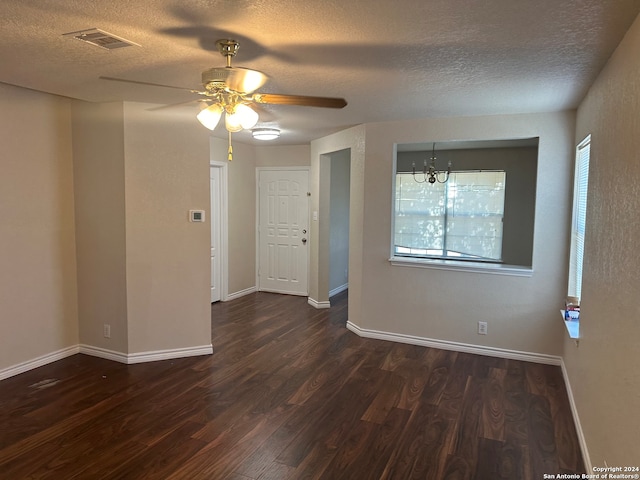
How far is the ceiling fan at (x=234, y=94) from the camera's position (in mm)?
2070

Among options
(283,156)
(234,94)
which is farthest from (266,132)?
(234,94)

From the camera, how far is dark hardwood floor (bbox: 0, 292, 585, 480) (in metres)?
2.42

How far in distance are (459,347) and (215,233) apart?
3.56 m

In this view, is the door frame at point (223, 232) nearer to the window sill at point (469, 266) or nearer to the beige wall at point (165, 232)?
the beige wall at point (165, 232)

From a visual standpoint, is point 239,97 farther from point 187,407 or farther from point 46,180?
point 46,180

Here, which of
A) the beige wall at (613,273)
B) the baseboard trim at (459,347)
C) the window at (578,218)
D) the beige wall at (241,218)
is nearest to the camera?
the beige wall at (613,273)

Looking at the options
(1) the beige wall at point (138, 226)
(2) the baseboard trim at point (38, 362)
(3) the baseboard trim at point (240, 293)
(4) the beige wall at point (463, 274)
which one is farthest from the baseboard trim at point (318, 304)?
(2) the baseboard trim at point (38, 362)

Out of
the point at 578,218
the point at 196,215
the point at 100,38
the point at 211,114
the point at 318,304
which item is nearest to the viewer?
the point at 100,38

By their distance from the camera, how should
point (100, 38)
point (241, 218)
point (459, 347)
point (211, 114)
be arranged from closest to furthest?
point (100, 38) < point (211, 114) < point (459, 347) < point (241, 218)

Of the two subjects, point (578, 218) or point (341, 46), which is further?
point (578, 218)

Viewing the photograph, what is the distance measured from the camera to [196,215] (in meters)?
4.04

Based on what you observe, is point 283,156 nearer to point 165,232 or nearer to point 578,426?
point 165,232

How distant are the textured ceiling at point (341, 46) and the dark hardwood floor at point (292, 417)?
2.28m

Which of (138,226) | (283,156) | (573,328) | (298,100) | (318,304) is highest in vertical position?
(283,156)
